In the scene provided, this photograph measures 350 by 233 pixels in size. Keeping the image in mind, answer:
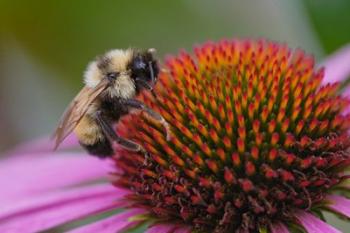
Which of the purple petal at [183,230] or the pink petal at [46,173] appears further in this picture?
the pink petal at [46,173]

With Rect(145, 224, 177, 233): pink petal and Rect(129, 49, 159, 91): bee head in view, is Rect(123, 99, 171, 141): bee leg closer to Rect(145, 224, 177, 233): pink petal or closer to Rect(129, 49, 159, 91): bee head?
Rect(129, 49, 159, 91): bee head

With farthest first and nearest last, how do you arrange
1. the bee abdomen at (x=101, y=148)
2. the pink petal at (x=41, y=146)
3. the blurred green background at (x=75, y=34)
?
the blurred green background at (x=75, y=34) → the pink petal at (x=41, y=146) → the bee abdomen at (x=101, y=148)

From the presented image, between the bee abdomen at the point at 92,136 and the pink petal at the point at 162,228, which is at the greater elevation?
the bee abdomen at the point at 92,136

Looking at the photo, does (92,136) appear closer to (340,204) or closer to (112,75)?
(112,75)

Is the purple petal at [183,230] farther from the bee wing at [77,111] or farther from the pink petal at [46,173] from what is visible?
the pink petal at [46,173]

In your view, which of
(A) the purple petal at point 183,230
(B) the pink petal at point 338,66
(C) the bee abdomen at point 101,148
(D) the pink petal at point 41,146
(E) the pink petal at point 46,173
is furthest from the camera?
(D) the pink petal at point 41,146

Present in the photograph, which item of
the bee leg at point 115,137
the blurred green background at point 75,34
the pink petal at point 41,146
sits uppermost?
the blurred green background at point 75,34

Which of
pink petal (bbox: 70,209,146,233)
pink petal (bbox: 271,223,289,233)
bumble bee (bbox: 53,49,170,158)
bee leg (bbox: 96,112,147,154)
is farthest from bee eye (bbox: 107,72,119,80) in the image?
pink petal (bbox: 271,223,289,233)

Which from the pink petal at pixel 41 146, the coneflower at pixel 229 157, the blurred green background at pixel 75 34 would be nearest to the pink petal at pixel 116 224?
the coneflower at pixel 229 157
